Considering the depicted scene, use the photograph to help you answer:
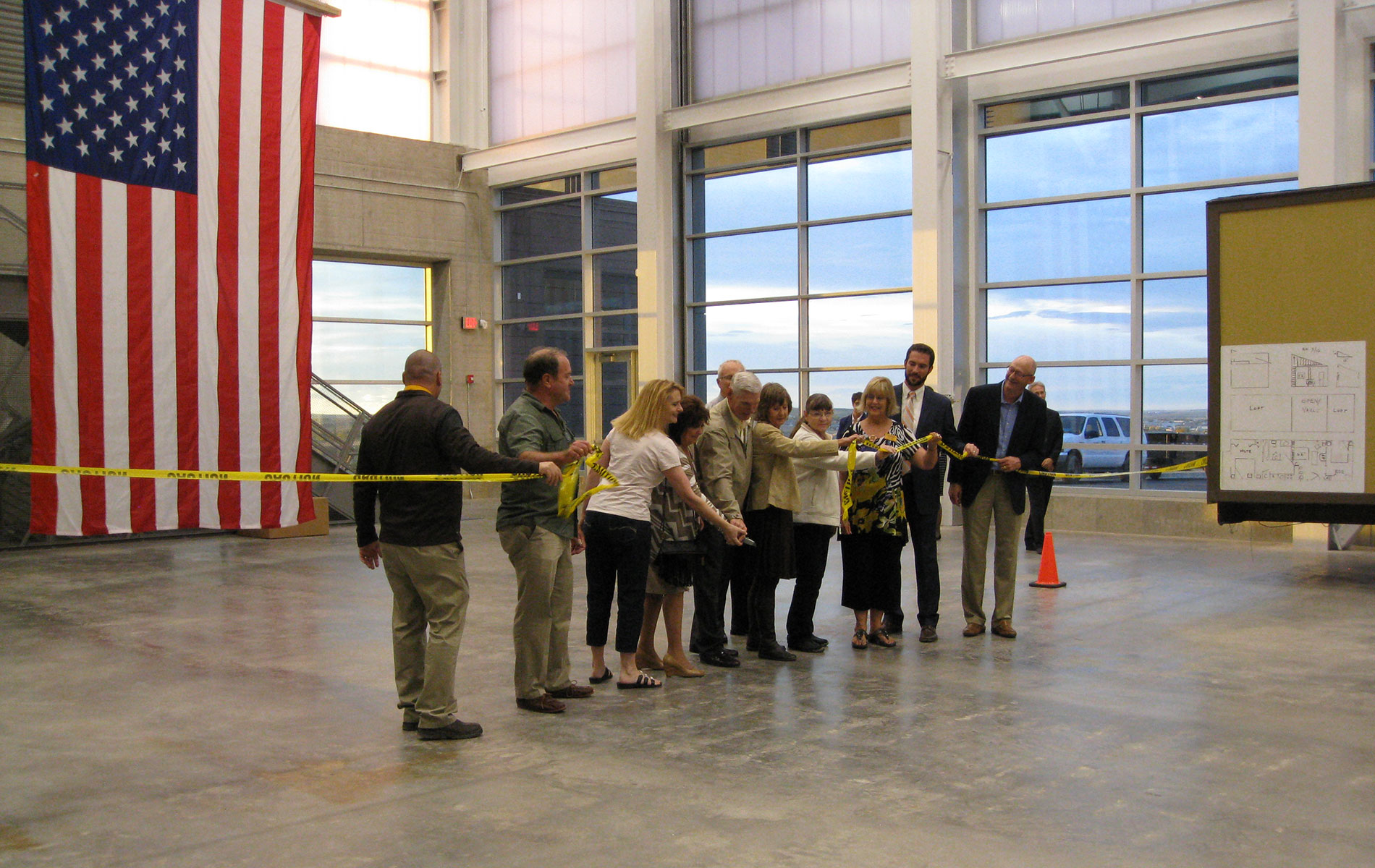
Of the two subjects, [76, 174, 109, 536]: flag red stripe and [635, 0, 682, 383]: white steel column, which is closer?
[76, 174, 109, 536]: flag red stripe

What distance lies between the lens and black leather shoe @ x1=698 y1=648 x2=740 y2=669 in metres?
7.06

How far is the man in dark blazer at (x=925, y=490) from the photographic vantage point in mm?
7855

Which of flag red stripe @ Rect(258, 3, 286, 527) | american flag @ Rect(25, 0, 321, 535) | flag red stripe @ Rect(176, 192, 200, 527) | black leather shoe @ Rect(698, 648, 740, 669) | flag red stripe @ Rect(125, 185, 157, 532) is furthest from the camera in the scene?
flag red stripe @ Rect(258, 3, 286, 527)

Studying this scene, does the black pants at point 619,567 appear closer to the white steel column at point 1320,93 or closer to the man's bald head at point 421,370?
the man's bald head at point 421,370

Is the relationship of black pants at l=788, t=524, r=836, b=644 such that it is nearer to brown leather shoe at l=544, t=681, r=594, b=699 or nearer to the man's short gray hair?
the man's short gray hair

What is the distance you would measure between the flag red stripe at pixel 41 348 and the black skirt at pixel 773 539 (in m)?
7.57

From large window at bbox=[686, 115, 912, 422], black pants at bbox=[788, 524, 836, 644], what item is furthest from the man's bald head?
large window at bbox=[686, 115, 912, 422]

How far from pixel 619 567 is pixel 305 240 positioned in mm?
8793

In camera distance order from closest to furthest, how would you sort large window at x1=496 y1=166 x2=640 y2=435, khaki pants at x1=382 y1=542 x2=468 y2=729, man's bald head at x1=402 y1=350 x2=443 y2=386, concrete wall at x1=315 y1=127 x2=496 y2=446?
khaki pants at x1=382 y1=542 x2=468 y2=729 → man's bald head at x1=402 y1=350 x2=443 y2=386 → concrete wall at x1=315 y1=127 x2=496 y2=446 → large window at x1=496 y1=166 x2=640 y2=435

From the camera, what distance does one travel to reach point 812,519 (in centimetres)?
739

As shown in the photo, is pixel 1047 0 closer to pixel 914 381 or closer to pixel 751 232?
pixel 751 232

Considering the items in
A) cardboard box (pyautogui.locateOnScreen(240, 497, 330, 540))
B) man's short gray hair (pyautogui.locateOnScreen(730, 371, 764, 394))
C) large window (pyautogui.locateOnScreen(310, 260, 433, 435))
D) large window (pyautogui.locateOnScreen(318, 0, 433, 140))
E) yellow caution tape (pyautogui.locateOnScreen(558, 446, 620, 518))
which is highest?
large window (pyautogui.locateOnScreen(318, 0, 433, 140))

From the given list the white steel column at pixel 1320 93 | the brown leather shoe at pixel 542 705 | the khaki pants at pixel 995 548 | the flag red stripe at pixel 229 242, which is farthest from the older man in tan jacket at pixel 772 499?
the white steel column at pixel 1320 93

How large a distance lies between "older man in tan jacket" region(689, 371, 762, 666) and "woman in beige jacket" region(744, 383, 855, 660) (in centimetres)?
8
